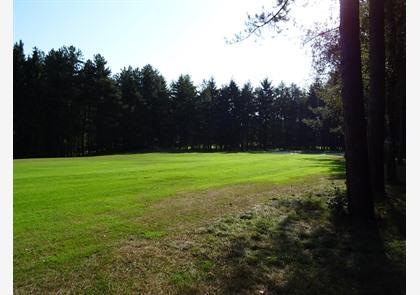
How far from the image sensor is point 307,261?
24.9ft

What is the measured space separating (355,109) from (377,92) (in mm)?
4455

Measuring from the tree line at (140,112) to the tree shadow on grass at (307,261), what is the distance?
50.4 m

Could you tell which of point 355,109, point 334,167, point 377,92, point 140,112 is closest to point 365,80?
point 377,92

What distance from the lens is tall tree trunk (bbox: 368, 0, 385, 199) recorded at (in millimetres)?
14641

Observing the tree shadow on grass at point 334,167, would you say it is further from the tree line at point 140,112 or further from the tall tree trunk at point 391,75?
the tree line at point 140,112

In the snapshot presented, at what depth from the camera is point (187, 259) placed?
7.54 metres

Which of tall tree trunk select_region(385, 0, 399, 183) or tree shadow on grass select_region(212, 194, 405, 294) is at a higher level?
tall tree trunk select_region(385, 0, 399, 183)

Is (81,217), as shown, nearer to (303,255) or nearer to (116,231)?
(116,231)

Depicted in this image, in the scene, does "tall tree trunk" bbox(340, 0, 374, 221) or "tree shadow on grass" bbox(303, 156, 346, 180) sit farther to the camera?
"tree shadow on grass" bbox(303, 156, 346, 180)

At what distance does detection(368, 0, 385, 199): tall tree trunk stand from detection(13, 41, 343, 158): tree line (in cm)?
4417

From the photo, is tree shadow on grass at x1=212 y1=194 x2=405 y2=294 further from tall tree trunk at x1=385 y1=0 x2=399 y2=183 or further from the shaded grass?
tall tree trunk at x1=385 y1=0 x2=399 y2=183

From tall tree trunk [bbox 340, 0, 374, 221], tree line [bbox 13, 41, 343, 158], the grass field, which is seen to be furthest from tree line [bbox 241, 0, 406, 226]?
tree line [bbox 13, 41, 343, 158]

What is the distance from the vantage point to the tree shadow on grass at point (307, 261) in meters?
6.32

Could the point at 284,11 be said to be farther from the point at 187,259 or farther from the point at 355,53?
the point at 187,259
